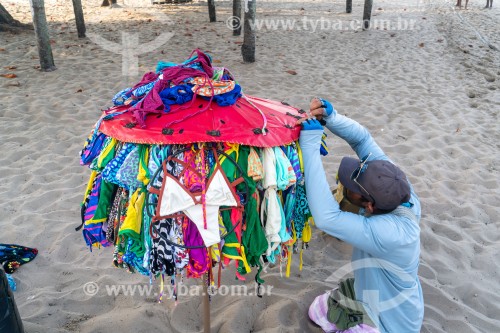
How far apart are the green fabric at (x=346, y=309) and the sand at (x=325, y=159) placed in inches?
8.0

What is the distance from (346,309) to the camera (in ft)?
7.30

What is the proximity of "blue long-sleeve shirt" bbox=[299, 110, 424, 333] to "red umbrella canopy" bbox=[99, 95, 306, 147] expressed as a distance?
167 millimetres

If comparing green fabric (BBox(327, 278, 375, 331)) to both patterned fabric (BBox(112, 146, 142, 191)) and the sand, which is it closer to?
the sand

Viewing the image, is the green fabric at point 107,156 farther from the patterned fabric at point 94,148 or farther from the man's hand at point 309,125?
the man's hand at point 309,125

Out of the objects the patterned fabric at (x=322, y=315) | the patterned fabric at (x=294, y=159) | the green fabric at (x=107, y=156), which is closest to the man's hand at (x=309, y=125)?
the patterned fabric at (x=294, y=159)

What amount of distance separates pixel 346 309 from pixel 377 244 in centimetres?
66

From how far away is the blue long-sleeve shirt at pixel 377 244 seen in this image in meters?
1.75

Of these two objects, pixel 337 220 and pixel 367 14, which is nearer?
pixel 337 220

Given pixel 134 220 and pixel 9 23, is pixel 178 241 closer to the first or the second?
pixel 134 220

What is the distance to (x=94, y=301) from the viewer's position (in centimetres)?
260

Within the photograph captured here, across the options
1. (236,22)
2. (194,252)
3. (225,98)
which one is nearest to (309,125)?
(225,98)

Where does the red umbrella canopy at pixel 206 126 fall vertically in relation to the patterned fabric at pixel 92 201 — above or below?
above

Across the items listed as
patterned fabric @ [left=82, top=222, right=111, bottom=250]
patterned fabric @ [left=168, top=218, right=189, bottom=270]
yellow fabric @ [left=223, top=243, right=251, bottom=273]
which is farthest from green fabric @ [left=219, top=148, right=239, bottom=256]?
patterned fabric @ [left=82, top=222, right=111, bottom=250]

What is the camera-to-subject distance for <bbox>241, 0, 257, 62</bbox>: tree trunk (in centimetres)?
691
